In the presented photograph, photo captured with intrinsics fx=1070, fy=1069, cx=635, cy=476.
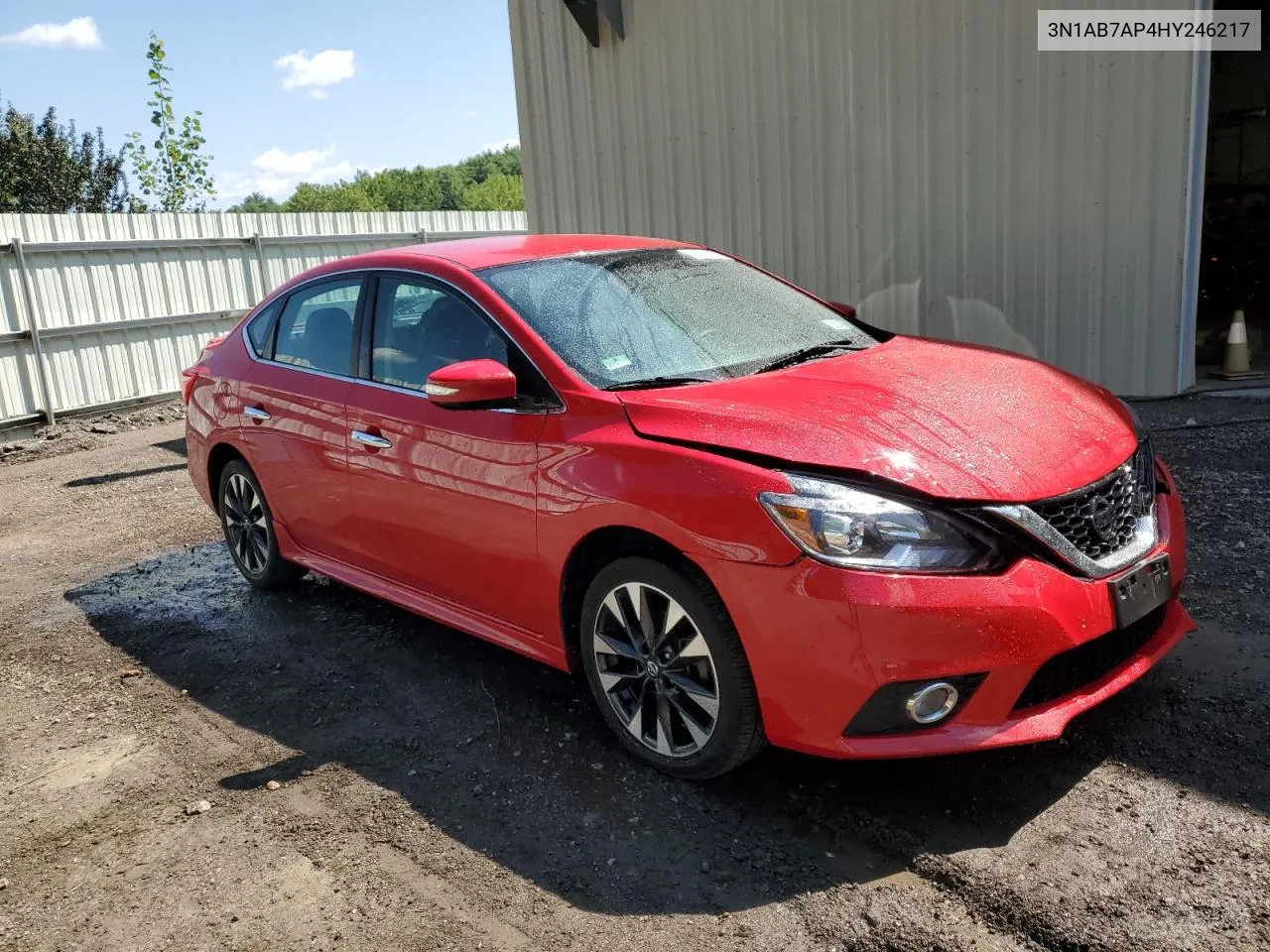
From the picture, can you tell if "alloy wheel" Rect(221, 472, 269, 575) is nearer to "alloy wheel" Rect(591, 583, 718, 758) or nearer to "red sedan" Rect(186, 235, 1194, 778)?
"red sedan" Rect(186, 235, 1194, 778)

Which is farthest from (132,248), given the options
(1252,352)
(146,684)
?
(1252,352)

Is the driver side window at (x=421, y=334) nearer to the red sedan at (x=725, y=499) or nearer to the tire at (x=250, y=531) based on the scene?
the red sedan at (x=725, y=499)

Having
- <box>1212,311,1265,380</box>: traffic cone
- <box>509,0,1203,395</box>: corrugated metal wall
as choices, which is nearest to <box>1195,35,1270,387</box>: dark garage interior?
<box>1212,311,1265,380</box>: traffic cone

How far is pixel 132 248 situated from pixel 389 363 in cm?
1060

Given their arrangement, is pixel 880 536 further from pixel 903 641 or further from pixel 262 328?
pixel 262 328

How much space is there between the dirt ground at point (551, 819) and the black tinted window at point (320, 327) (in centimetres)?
130

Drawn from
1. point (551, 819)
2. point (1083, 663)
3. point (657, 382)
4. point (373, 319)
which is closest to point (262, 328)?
point (373, 319)

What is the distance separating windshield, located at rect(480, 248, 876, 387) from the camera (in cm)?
376

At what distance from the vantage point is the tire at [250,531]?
17.9 feet

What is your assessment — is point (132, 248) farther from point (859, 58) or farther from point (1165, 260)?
point (1165, 260)

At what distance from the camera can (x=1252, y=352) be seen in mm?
10039

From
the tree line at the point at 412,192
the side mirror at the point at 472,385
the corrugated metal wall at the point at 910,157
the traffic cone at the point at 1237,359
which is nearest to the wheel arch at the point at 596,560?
the side mirror at the point at 472,385

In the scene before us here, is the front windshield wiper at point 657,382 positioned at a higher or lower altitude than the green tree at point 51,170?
lower

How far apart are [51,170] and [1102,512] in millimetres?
36446
